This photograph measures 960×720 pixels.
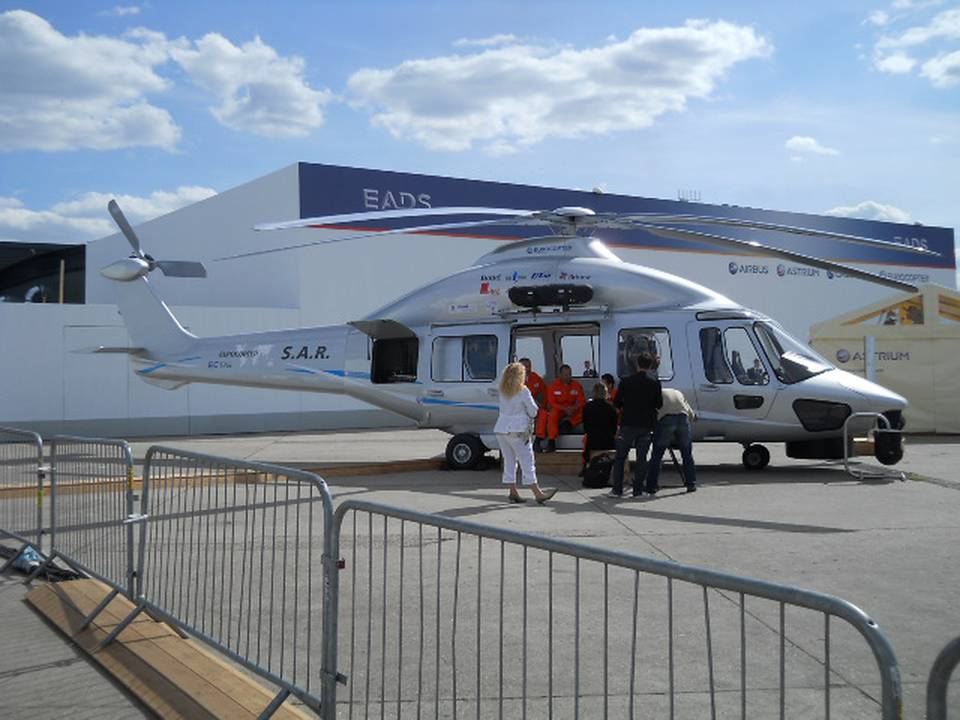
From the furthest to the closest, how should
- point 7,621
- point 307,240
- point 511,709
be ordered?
1. point 307,240
2. point 7,621
3. point 511,709

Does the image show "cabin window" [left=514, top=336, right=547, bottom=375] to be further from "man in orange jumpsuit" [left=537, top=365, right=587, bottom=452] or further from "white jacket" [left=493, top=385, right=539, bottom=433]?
"white jacket" [left=493, top=385, right=539, bottom=433]

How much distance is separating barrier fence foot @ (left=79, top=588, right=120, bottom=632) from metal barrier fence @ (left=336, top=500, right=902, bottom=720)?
1528 mm

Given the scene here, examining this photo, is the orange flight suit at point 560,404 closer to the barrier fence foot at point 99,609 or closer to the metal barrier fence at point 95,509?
the metal barrier fence at point 95,509

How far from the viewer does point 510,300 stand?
1313cm

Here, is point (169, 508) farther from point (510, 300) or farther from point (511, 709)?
point (510, 300)

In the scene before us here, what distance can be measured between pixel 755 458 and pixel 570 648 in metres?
9.02

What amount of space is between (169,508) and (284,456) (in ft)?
35.0

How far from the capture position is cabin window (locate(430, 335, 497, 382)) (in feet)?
43.7

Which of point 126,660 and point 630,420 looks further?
point 630,420

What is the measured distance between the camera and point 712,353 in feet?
40.8

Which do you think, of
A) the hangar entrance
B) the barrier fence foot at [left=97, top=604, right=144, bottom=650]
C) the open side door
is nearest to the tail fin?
the open side door

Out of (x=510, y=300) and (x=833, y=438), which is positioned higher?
(x=510, y=300)

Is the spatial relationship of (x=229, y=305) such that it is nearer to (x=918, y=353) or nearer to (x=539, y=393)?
(x=539, y=393)

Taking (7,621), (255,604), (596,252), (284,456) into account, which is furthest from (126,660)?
(284,456)
